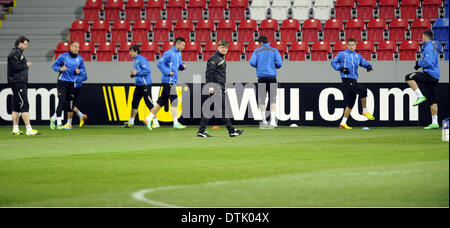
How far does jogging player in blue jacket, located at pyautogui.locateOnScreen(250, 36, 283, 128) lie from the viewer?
58.0 ft

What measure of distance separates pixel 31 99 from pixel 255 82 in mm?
6262

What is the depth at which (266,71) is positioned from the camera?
1783 cm

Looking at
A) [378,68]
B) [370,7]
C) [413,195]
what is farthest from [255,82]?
[413,195]

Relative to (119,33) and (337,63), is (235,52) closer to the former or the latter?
(119,33)

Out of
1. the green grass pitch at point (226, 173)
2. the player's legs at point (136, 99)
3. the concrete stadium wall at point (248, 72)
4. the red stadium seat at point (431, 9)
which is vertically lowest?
the green grass pitch at point (226, 173)

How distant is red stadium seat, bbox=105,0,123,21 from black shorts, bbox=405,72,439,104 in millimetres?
11549

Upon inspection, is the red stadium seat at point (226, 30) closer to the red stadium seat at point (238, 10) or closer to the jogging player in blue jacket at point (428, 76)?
the red stadium seat at point (238, 10)

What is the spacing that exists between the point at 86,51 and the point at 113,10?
2.50 meters

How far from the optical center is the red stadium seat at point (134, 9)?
24859 millimetres

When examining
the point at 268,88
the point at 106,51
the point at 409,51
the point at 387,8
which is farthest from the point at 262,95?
the point at 387,8

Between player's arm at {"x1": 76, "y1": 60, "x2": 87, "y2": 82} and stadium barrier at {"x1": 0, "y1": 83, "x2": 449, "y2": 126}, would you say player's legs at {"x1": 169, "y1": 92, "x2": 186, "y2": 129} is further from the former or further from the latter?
player's arm at {"x1": 76, "y1": 60, "x2": 87, "y2": 82}

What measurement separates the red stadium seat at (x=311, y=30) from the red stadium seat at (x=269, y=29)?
940 mm

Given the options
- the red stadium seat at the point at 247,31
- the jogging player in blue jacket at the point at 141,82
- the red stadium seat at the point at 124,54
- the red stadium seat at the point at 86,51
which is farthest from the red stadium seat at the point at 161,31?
the jogging player in blue jacket at the point at 141,82

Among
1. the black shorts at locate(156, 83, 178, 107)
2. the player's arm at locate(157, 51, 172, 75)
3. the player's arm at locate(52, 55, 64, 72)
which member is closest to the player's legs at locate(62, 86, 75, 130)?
the player's arm at locate(52, 55, 64, 72)
